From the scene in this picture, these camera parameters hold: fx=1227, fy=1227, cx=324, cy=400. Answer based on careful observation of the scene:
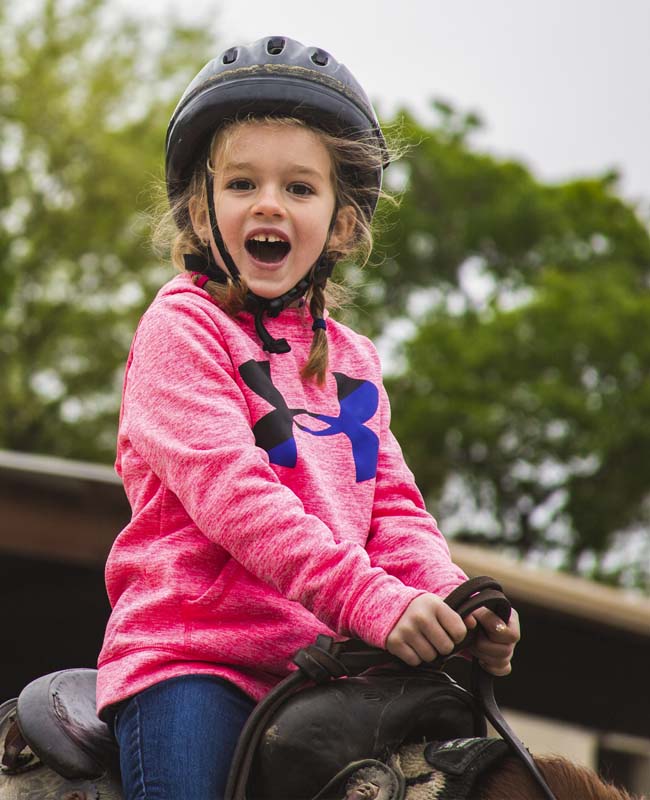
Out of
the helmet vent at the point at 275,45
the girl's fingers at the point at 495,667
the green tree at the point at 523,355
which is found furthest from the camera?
the green tree at the point at 523,355

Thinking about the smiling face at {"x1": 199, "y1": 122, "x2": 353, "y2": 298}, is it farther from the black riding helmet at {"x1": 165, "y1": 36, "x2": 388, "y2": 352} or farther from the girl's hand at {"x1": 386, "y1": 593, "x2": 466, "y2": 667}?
the girl's hand at {"x1": 386, "y1": 593, "x2": 466, "y2": 667}

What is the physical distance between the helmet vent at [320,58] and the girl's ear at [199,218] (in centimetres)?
44

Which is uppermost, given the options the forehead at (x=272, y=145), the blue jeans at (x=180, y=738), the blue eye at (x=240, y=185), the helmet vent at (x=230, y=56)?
the helmet vent at (x=230, y=56)

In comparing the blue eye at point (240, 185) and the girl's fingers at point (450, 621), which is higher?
the blue eye at point (240, 185)

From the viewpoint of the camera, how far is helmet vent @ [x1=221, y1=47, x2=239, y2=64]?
118 inches

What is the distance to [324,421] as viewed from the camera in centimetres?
277

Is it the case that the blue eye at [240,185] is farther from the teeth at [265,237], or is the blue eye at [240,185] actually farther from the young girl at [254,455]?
the teeth at [265,237]

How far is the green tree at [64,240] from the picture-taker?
23969 mm

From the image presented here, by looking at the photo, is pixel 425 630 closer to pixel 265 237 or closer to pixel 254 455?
pixel 254 455

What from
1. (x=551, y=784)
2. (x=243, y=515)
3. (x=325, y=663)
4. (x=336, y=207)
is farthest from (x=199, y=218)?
(x=551, y=784)

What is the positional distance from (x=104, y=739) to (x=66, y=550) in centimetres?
563

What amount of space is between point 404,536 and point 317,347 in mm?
483

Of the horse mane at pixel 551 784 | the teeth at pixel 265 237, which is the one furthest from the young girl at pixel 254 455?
the horse mane at pixel 551 784

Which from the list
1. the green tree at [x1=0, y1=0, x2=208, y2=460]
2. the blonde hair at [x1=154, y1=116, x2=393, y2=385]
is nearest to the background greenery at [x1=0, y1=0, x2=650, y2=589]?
the green tree at [x1=0, y1=0, x2=208, y2=460]
